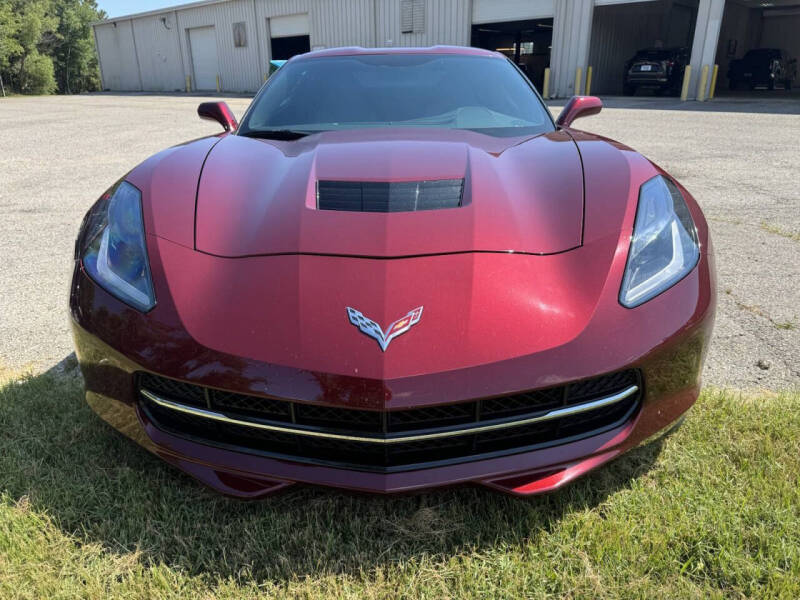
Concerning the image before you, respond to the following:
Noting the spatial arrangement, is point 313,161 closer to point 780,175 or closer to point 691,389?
point 691,389

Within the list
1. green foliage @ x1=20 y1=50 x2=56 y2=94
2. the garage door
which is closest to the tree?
green foliage @ x1=20 y1=50 x2=56 y2=94

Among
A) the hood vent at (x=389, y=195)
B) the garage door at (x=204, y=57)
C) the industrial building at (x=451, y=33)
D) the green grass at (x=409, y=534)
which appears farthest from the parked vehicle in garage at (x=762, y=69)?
the hood vent at (x=389, y=195)

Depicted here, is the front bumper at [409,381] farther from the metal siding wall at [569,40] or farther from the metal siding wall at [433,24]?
the metal siding wall at [433,24]

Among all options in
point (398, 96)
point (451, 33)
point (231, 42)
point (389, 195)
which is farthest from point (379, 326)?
point (231, 42)

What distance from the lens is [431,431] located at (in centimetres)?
134

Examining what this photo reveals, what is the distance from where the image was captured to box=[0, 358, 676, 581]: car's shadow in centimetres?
149

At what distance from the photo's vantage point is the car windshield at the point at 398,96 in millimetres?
2557

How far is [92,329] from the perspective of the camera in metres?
1.54

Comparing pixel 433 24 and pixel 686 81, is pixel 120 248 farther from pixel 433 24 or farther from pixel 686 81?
pixel 433 24

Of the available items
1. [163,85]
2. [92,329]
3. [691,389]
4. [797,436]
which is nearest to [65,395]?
[92,329]

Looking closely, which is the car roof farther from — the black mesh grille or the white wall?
the white wall

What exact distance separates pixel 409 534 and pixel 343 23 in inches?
1051

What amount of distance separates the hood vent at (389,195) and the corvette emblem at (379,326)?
0.40 metres

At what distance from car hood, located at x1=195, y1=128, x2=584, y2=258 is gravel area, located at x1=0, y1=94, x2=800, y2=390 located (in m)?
1.21
